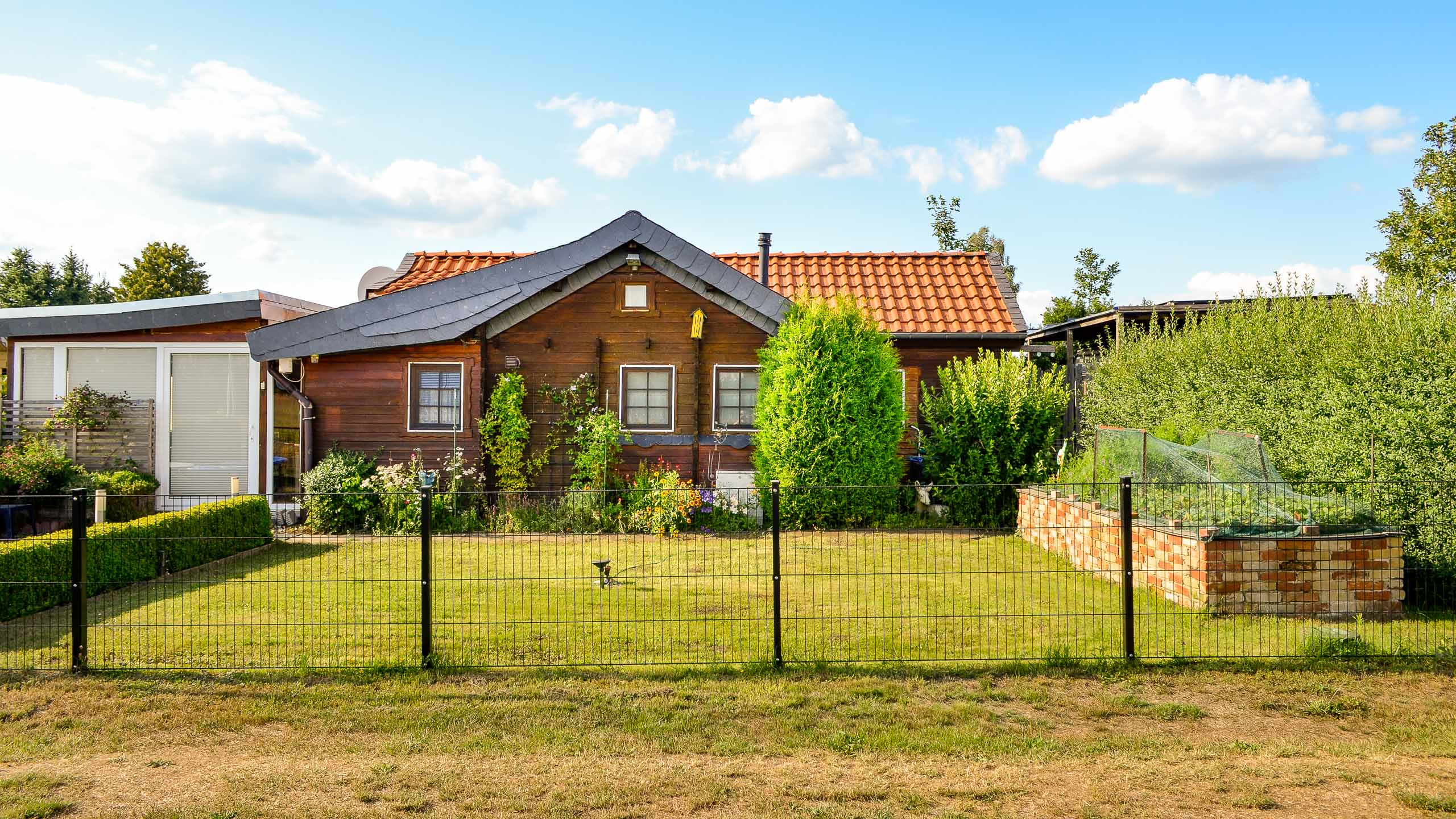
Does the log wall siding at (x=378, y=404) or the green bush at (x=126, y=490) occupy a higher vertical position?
the log wall siding at (x=378, y=404)

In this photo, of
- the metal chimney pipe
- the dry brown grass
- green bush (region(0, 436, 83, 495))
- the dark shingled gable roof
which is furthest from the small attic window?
the dry brown grass

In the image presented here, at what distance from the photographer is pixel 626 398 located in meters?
14.6

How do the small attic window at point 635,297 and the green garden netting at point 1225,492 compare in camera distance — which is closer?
the green garden netting at point 1225,492

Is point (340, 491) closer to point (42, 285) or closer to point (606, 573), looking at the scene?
point (606, 573)

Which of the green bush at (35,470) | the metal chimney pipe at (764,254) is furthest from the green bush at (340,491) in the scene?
the metal chimney pipe at (764,254)

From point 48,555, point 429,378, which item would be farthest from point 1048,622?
point 429,378

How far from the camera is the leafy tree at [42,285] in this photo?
139ft

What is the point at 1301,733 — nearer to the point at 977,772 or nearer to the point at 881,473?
the point at 977,772

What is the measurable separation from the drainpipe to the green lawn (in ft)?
13.8

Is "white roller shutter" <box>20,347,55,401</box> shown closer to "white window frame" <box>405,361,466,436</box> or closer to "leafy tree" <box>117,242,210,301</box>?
"white window frame" <box>405,361,466,436</box>

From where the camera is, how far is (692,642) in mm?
7043

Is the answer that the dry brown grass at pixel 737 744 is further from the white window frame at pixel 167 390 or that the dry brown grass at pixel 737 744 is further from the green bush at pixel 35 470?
the white window frame at pixel 167 390

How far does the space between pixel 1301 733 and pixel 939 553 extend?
5031 mm

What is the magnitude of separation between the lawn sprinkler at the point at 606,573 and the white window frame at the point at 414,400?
612cm
